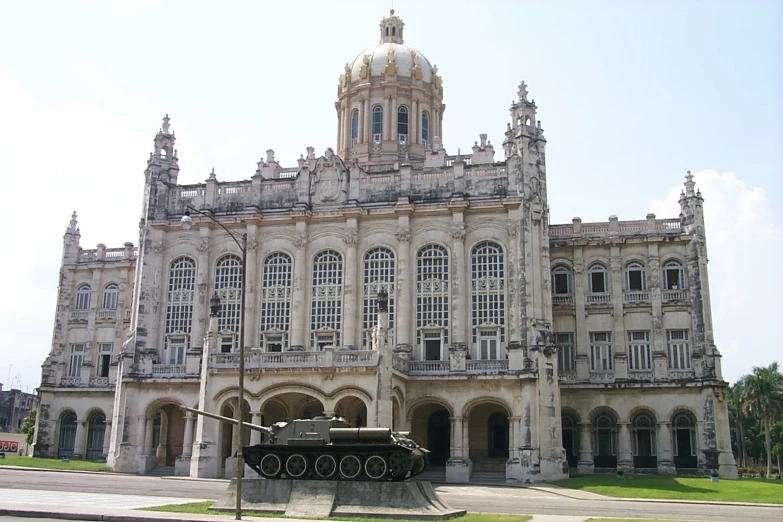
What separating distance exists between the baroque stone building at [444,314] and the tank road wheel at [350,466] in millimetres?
17812

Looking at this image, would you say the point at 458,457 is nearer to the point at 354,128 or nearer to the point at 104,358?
the point at 354,128

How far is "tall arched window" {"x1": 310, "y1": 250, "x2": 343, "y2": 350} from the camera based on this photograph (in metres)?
53.1

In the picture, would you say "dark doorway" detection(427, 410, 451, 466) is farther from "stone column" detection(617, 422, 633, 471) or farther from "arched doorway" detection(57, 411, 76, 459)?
"arched doorway" detection(57, 411, 76, 459)

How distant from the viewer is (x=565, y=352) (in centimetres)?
5641

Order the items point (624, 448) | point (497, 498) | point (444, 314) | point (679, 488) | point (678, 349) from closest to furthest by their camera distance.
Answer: point (497, 498) → point (679, 488) → point (444, 314) → point (624, 448) → point (678, 349)

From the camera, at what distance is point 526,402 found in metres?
48.3

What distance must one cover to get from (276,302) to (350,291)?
5221 mm

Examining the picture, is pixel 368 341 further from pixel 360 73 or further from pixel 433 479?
pixel 360 73

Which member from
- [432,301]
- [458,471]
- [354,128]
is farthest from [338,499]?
[354,128]

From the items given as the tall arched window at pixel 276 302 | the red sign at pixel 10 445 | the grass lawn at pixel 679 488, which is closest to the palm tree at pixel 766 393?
the grass lawn at pixel 679 488

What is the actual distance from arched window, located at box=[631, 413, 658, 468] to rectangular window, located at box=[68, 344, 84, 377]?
134ft

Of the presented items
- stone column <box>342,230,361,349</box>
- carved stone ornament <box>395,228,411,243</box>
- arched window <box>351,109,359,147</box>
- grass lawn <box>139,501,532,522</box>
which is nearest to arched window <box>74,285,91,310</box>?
arched window <box>351,109,359,147</box>

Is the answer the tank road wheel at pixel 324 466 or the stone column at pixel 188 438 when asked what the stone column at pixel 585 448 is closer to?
the stone column at pixel 188 438

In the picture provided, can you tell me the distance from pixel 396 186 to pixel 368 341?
10349 millimetres
